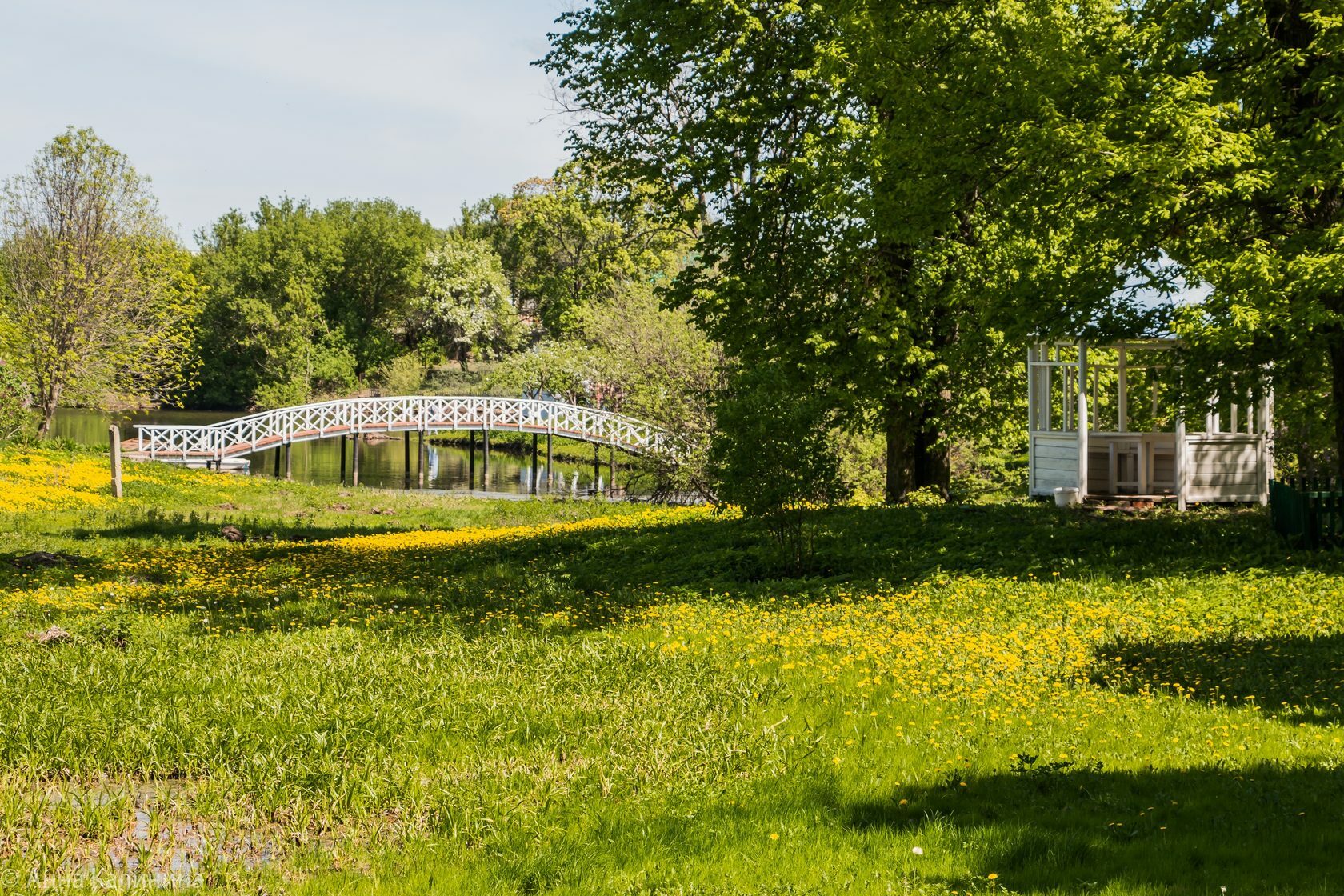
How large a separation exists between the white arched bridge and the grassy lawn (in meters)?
23.8

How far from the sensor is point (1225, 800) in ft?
16.3

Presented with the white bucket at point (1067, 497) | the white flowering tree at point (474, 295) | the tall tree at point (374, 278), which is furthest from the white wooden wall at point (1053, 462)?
the tall tree at point (374, 278)

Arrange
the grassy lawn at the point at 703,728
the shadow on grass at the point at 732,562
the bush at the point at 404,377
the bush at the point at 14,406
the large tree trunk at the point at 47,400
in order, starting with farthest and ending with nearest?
1. the bush at the point at 404,377
2. the large tree trunk at the point at 47,400
3. the bush at the point at 14,406
4. the shadow on grass at the point at 732,562
5. the grassy lawn at the point at 703,728

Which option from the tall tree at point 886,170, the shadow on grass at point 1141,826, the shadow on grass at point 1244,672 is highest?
the tall tree at point 886,170

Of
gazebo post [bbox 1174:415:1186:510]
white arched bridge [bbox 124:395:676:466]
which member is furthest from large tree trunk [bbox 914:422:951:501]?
white arched bridge [bbox 124:395:676:466]

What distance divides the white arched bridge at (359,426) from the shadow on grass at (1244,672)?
1051 inches

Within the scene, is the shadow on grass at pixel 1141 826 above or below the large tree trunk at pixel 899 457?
below

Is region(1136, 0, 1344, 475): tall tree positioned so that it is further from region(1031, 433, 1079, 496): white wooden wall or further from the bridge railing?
the bridge railing

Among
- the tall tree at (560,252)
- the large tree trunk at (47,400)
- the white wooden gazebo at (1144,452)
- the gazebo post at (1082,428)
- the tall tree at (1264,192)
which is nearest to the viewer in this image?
the tall tree at (1264,192)

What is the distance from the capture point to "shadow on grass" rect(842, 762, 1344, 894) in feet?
Result: 13.6

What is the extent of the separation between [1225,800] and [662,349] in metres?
24.5

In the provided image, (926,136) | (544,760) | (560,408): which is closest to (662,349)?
(560,408)

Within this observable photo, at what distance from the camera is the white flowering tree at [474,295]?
61.8 m

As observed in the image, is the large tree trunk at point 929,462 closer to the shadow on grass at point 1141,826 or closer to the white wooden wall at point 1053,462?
the white wooden wall at point 1053,462
